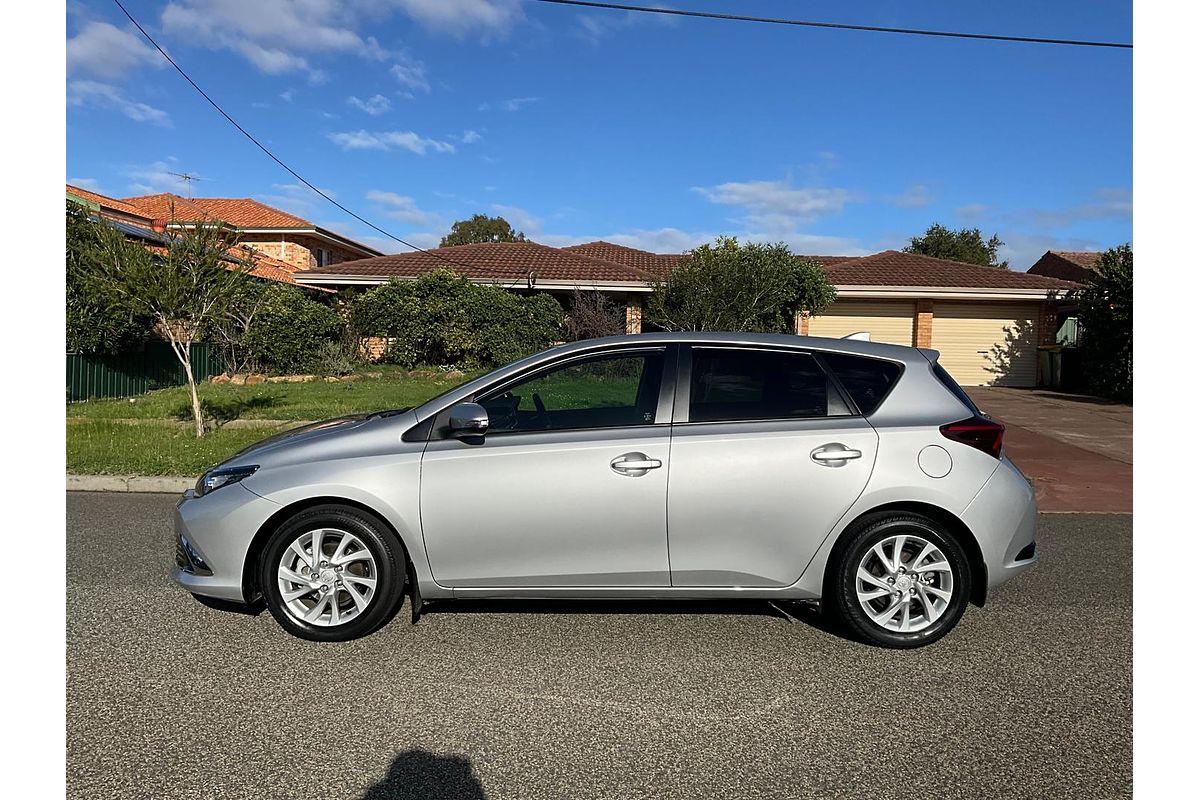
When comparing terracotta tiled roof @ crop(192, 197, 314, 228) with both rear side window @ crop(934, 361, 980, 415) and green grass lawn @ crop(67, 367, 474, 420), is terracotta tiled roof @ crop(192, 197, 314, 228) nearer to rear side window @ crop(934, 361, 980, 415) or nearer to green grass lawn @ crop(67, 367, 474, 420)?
green grass lawn @ crop(67, 367, 474, 420)

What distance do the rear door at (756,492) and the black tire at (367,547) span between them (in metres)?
1.46

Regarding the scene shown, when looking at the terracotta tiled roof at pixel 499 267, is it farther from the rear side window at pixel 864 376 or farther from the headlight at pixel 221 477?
the headlight at pixel 221 477

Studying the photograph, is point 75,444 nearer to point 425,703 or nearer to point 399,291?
point 425,703

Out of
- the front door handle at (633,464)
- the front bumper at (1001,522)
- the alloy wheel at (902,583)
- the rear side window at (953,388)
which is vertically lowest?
the alloy wheel at (902,583)

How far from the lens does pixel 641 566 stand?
13.6ft

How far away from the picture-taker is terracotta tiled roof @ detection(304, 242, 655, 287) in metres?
22.2

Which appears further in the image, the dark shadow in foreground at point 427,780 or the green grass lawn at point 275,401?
the green grass lawn at point 275,401

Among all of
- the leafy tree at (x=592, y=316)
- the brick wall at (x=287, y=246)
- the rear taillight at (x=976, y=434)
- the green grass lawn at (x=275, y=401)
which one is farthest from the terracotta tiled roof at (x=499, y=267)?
the rear taillight at (x=976, y=434)

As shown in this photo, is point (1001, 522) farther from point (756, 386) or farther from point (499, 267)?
point (499, 267)

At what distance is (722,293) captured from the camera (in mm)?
14695

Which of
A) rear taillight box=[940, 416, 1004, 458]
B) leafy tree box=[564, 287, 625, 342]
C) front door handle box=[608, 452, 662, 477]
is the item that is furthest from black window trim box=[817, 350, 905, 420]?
leafy tree box=[564, 287, 625, 342]

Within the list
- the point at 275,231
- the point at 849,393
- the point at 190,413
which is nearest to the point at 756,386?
the point at 849,393

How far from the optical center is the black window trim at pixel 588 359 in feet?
14.0

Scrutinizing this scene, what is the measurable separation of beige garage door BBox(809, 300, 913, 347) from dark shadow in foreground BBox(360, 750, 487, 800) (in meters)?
21.3
